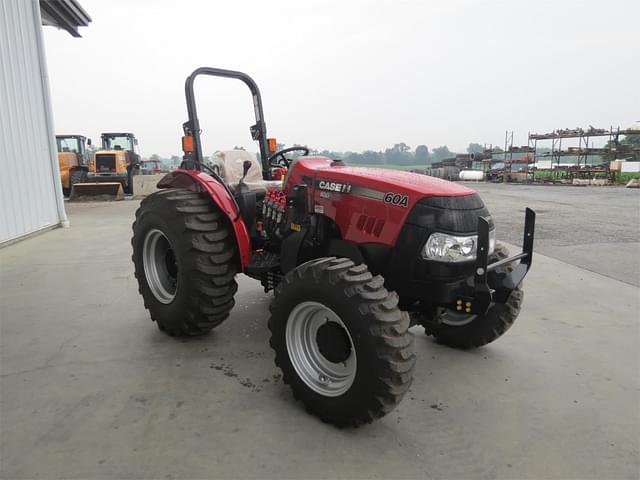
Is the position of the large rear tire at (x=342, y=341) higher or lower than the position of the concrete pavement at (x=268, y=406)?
higher

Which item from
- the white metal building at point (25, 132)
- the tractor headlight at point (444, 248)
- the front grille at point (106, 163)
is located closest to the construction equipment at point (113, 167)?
the front grille at point (106, 163)

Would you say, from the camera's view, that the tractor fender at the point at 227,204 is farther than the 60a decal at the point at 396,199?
Yes

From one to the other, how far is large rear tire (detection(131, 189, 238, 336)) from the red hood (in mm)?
732

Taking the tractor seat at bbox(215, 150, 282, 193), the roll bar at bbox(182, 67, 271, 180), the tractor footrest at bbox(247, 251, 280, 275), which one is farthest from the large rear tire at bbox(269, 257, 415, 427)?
the roll bar at bbox(182, 67, 271, 180)

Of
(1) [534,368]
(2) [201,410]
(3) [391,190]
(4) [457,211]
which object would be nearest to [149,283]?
(2) [201,410]

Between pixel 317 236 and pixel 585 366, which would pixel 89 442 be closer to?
pixel 317 236

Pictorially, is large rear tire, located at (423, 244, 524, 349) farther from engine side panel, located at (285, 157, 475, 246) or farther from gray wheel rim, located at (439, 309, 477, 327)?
engine side panel, located at (285, 157, 475, 246)

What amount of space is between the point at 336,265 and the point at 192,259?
3.86 feet

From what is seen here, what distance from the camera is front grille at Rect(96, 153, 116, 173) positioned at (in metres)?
15.6

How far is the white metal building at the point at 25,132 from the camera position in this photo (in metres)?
6.80

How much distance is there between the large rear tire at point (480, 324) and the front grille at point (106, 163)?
15.5 m

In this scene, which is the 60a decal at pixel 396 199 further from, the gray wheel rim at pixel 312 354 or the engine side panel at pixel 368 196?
the gray wheel rim at pixel 312 354

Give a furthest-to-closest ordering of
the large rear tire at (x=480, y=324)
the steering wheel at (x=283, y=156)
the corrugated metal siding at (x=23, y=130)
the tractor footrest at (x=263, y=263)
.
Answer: the corrugated metal siding at (x=23, y=130)
the steering wheel at (x=283, y=156)
the tractor footrest at (x=263, y=263)
the large rear tire at (x=480, y=324)

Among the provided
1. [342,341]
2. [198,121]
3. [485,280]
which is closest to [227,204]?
[198,121]
